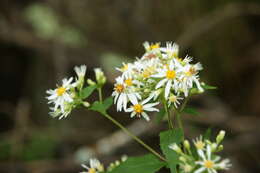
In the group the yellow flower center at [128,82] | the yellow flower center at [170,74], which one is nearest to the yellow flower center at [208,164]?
the yellow flower center at [170,74]

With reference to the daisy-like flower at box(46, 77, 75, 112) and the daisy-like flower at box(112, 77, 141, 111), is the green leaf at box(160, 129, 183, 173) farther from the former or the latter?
the daisy-like flower at box(46, 77, 75, 112)

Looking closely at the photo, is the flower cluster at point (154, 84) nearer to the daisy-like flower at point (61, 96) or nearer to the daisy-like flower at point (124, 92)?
the daisy-like flower at point (124, 92)

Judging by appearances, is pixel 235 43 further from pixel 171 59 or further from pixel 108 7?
pixel 171 59

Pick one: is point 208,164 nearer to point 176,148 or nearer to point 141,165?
point 176,148

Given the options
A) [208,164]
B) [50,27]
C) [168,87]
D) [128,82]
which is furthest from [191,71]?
[50,27]

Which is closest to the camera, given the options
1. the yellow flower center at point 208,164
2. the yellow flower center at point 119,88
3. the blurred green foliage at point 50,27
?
the yellow flower center at point 208,164

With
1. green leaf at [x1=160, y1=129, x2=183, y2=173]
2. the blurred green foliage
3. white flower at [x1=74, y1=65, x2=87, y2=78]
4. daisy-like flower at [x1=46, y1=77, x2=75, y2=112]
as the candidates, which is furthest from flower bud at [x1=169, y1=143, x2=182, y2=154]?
the blurred green foliage

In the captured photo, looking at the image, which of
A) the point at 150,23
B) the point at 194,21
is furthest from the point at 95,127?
the point at 194,21
